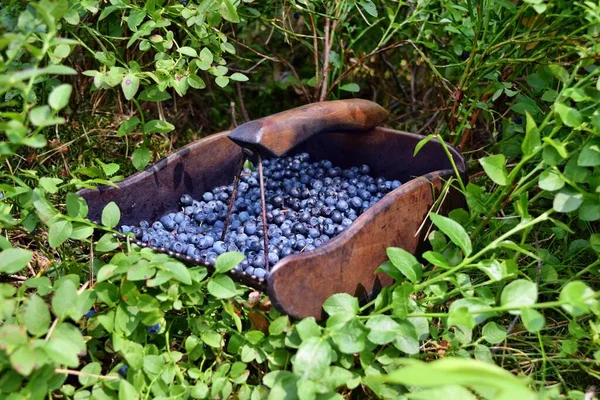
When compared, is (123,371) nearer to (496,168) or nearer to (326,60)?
(496,168)

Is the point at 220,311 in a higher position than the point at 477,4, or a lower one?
lower

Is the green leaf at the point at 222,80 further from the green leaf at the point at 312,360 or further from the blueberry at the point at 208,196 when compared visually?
the green leaf at the point at 312,360

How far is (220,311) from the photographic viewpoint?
1396 mm

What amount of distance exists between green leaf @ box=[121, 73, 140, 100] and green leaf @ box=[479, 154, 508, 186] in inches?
A: 30.0

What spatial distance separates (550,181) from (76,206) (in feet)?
2.96

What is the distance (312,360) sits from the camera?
1.12m

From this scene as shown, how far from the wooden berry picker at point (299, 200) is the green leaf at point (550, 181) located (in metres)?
0.24

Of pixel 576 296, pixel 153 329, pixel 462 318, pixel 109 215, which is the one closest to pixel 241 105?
pixel 109 215

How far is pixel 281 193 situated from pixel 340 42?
1.88 feet

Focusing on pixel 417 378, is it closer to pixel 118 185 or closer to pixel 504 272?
pixel 504 272

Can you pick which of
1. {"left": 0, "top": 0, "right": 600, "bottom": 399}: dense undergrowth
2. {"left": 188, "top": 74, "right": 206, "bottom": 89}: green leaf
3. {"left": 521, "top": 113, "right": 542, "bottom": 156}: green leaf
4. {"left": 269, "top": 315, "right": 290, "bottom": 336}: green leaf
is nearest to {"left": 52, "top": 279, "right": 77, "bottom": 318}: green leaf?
{"left": 0, "top": 0, "right": 600, "bottom": 399}: dense undergrowth

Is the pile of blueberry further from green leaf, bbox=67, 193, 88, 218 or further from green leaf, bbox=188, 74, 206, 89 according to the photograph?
green leaf, bbox=188, 74, 206, 89

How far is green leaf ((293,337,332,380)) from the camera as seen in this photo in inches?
43.7

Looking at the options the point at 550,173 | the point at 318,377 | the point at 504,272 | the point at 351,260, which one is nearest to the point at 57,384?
the point at 318,377
